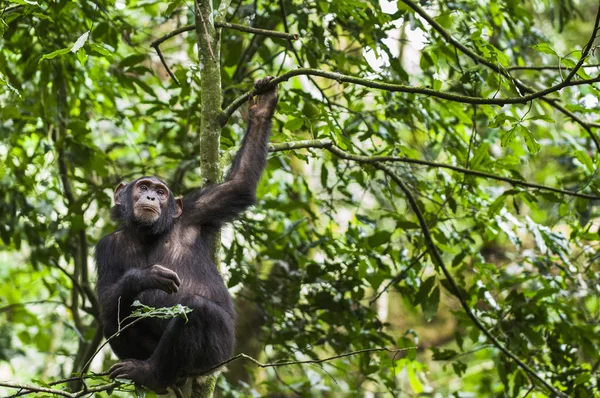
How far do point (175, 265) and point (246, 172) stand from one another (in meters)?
0.91

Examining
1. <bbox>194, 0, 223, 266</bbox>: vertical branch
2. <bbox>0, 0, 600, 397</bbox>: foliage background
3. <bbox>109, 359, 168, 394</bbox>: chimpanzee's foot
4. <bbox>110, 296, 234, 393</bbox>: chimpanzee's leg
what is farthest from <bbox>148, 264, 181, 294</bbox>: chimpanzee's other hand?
<bbox>0, 0, 600, 397</bbox>: foliage background

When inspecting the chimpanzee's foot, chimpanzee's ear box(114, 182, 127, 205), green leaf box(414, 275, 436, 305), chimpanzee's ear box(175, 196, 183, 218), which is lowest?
the chimpanzee's foot

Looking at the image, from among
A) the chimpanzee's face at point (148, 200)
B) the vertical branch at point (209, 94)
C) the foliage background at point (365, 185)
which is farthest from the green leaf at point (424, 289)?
the chimpanzee's face at point (148, 200)

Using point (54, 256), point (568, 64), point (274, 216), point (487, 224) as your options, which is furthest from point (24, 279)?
point (568, 64)

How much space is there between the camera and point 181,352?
502cm

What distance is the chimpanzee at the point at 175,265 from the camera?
16.6ft

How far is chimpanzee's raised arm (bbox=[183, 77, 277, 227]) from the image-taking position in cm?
571

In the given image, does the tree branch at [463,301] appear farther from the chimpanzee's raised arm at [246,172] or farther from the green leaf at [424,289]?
the chimpanzee's raised arm at [246,172]

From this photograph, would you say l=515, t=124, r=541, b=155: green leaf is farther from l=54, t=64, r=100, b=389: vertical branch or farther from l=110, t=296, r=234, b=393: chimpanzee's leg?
l=54, t=64, r=100, b=389: vertical branch

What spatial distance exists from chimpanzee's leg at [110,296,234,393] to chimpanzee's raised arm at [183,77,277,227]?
81cm

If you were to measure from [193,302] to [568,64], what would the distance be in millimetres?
2970

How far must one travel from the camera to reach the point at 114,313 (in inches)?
208

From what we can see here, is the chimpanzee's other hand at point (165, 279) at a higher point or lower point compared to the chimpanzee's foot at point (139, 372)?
higher

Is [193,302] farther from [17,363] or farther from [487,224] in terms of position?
[17,363]
